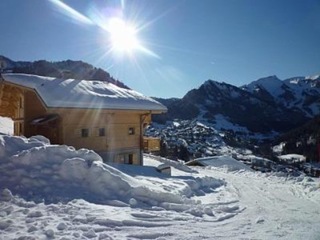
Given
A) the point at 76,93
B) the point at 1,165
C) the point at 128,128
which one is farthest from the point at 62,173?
the point at 128,128

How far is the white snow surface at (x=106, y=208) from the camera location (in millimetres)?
7230

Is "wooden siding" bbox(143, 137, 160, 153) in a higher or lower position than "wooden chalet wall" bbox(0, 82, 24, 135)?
lower

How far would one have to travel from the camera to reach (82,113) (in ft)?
66.8

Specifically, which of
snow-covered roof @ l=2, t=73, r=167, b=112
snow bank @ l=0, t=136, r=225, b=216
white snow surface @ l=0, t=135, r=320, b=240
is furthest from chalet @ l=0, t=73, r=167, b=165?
snow bank @ l=0, t=136, r=225, b=216

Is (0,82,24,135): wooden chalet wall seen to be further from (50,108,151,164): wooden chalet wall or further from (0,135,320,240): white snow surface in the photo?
(0,135,320,240): white snow surface

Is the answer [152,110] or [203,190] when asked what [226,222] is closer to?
[203,190]

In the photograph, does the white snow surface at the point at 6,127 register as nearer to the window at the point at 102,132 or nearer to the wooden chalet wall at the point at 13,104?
the wooden chalet wall at the point at 13,104

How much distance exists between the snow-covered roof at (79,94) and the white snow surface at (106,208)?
6693 millimetres

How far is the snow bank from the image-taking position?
9.57 metres

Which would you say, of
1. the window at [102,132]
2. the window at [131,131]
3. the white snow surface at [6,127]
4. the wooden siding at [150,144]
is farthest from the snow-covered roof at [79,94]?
the white snow surface at [6,127]

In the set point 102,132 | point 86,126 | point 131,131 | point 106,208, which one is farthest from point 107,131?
point 106,208

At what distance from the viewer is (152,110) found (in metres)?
23.7

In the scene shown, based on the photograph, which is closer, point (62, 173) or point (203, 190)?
point (62, 173)

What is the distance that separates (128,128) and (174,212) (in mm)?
14325
